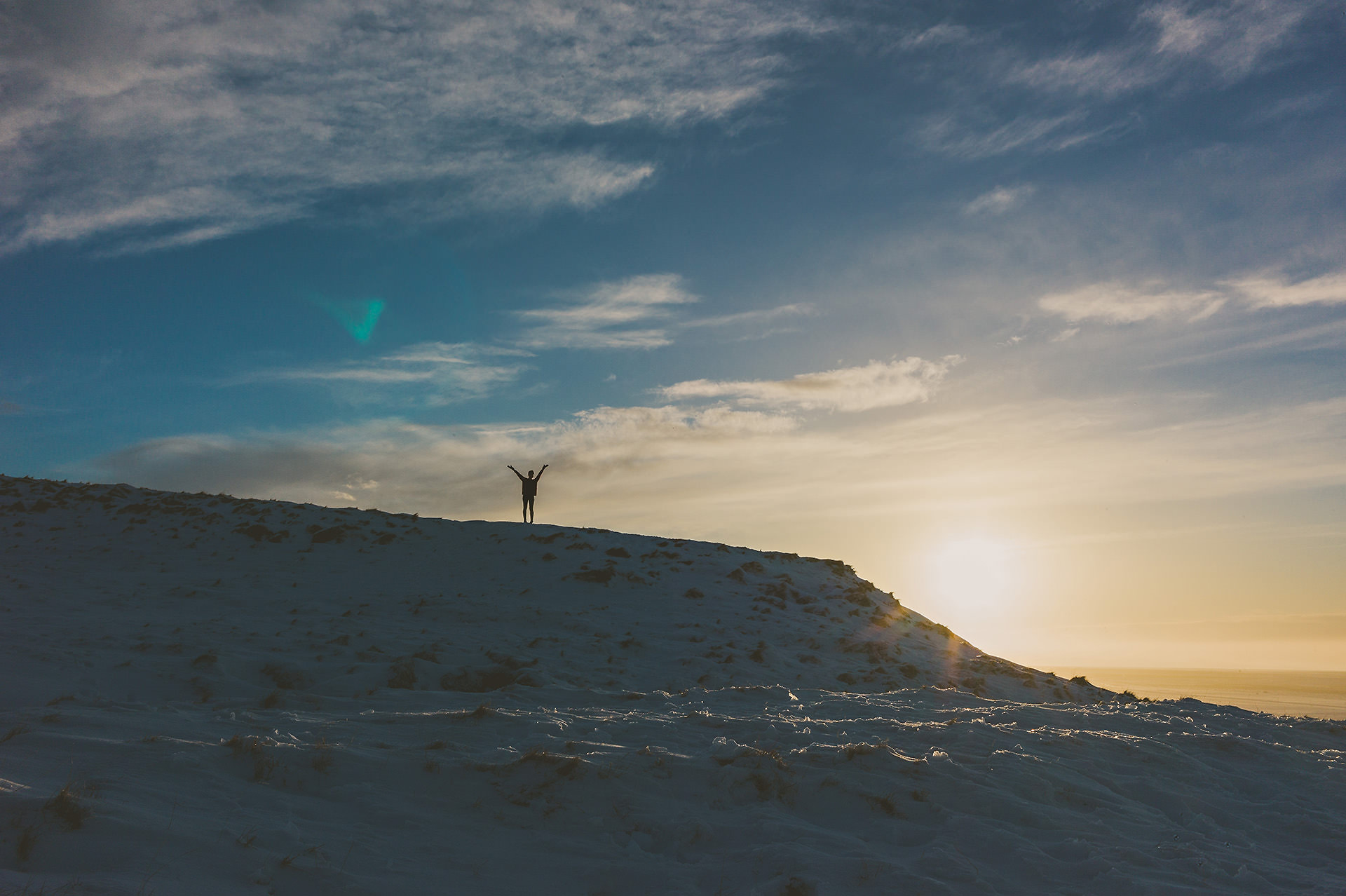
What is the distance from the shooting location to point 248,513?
2405 centimetres

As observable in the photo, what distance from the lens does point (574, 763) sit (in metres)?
6.95

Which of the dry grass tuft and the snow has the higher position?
the dry grass tuft

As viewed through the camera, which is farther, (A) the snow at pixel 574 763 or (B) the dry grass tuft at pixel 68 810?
(A) the snow at pixel 574 763

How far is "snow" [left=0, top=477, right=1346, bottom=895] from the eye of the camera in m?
5.32

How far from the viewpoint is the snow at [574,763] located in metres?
5.32

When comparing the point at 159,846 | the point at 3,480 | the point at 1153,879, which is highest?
the point at 3,480

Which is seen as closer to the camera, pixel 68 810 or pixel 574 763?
pixel 68 810

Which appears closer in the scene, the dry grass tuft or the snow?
the dry grass tuft

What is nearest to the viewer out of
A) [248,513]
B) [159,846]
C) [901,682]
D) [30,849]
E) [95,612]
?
[30,849]

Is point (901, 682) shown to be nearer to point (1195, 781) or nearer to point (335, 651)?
point (1195, 781)

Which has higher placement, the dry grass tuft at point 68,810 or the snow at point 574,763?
the dry grass tuft at point 68,810

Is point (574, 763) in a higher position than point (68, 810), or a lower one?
lower

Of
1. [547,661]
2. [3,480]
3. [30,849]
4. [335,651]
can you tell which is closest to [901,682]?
[547,661]

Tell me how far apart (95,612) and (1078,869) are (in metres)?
16.7
